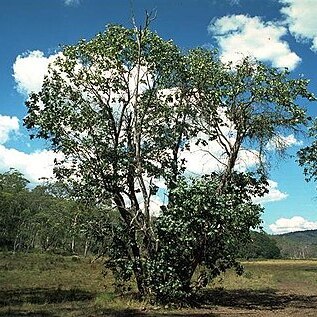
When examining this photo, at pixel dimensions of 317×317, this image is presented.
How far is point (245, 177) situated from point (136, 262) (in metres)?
7.82

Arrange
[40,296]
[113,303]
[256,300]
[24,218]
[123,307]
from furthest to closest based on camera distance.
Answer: [24,218] < [256,300] < [40,296] < [113,303] < [123,307]

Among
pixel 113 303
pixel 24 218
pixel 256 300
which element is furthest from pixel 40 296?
pixel 24 218

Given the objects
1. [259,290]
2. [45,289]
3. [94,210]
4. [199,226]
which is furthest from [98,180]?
[259,290]

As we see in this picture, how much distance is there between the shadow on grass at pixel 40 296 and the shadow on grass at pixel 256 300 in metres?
7.18

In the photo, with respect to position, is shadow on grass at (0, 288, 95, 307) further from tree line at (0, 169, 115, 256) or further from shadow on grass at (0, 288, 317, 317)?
tree line at (0, 169, 115, 256)

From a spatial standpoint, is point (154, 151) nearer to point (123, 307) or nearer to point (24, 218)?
point (123, 307)

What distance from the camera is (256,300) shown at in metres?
29.0

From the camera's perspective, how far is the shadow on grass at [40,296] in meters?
25.3

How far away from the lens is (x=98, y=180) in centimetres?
2502

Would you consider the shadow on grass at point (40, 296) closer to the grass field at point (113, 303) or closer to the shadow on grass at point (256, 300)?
the grass field at point (113, 303)

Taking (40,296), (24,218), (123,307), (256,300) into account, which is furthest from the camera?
(24,218)

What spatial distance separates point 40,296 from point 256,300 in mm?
12600

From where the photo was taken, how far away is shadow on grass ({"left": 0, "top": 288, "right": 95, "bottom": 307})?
25344 millimetres

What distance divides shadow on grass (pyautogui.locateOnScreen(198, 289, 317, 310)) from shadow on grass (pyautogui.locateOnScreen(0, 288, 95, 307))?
7.18 metres
